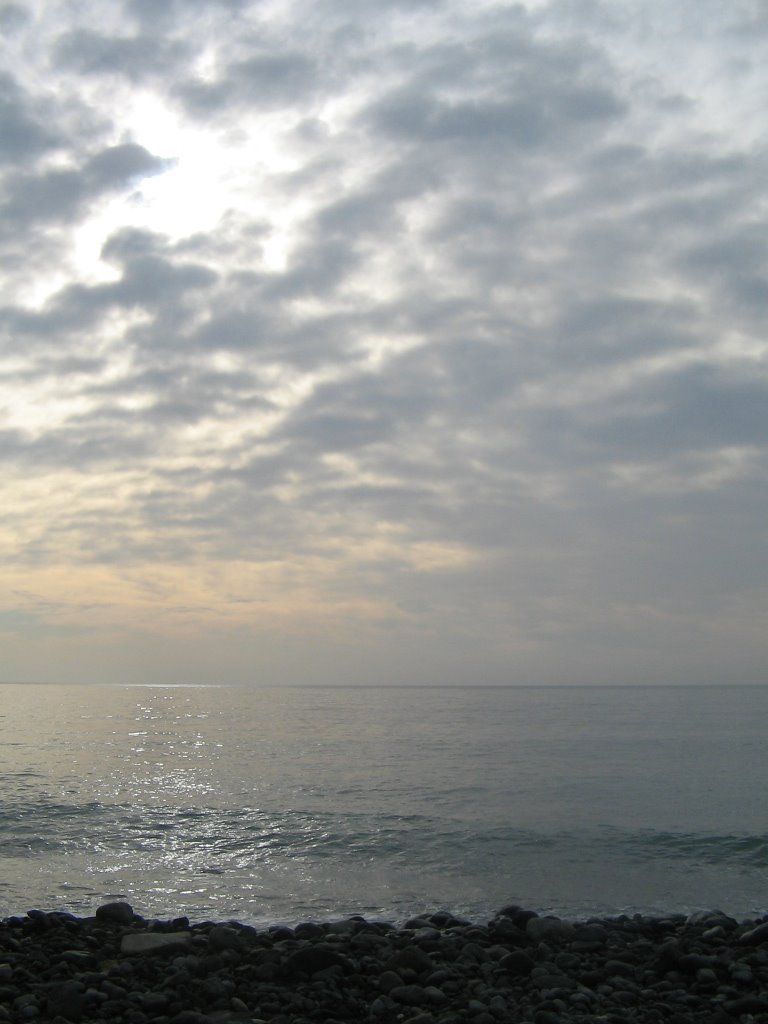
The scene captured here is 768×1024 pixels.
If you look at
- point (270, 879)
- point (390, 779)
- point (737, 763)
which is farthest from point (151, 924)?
point (737, 763)

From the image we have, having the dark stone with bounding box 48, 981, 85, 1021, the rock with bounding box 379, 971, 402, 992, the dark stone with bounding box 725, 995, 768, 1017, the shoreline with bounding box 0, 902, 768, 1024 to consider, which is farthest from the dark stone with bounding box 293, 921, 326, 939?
the dark stone with bounding box 725, 995, 768, 1017

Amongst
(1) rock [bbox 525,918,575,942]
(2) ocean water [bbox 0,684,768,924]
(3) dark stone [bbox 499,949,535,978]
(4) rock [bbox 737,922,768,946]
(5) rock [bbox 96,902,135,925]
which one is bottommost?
(2) ocean water [bbox 0,684,768,924]

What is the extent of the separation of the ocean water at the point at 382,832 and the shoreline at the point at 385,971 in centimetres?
237

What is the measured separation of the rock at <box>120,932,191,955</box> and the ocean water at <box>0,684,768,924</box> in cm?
284

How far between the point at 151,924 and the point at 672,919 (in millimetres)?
9476

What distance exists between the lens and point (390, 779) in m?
36.8

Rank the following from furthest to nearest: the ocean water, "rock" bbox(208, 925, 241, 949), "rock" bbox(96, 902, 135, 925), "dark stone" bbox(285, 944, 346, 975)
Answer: the ocean water
"rock" bbox(96, 902, 135, 925)
"rock" bbox(208, 925, 241, 949)
"dark stone" bbox(285, 944, 346, 975)

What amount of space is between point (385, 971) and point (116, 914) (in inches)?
232

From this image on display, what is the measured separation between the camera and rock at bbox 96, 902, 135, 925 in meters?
14.8

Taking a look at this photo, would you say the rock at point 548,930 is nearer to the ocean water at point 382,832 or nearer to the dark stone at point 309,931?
the ocean water at point 382,832

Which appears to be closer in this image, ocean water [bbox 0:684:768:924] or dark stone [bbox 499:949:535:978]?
dark stone [bbox 499:949:535:978]

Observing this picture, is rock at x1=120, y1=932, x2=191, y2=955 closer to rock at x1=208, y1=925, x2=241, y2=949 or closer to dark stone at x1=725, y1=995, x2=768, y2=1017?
rock at x1=208, y1=925, x2=241, y2=949

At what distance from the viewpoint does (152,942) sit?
511 inches

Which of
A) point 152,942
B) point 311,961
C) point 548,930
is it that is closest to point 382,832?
point 548,930
